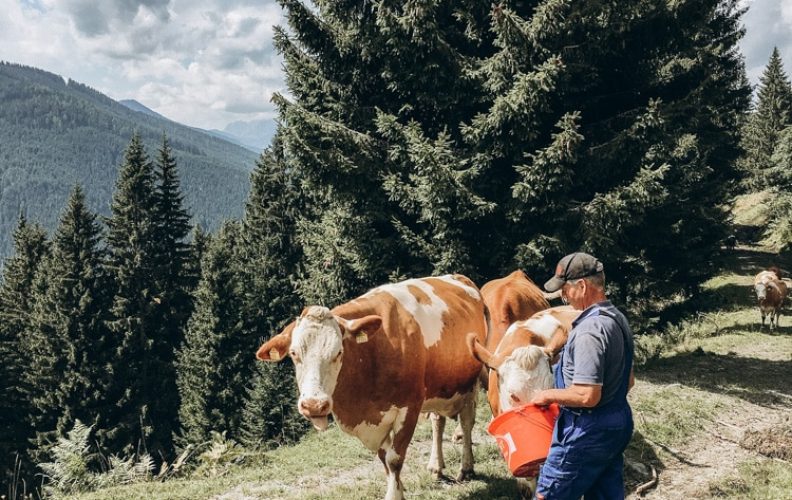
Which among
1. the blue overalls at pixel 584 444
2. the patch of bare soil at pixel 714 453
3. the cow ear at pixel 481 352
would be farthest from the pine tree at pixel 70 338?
the blue overalls at pixel 584 444

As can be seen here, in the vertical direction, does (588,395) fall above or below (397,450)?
above

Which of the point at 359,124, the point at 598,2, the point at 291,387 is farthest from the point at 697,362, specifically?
the point at 291,387

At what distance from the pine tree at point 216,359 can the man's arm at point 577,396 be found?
98.8 ft

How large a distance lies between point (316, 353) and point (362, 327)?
557 mm

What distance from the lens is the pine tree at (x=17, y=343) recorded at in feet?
104

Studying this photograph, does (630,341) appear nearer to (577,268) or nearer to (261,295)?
(577,268)

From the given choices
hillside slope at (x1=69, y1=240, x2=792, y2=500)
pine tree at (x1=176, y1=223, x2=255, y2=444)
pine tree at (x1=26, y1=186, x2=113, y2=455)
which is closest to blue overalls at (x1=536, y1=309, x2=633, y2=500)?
hillside slope at (x1=69, y1=240, x2=792, y2=500)

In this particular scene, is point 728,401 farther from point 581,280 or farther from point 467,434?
point 581,280

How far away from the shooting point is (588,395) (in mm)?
3564

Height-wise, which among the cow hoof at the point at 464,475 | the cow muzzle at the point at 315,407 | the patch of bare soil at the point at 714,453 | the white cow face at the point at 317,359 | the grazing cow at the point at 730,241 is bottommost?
the cow hoof at the point at 464,475

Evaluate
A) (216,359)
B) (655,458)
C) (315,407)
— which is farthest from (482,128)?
(216,359)

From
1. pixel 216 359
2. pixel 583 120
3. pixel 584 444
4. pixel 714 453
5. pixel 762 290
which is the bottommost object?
pixel 216 359

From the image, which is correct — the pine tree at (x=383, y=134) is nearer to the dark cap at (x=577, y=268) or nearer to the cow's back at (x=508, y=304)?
the cow's back at (x=508, y=304)

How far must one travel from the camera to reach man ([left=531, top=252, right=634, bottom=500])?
3625 millimetres
